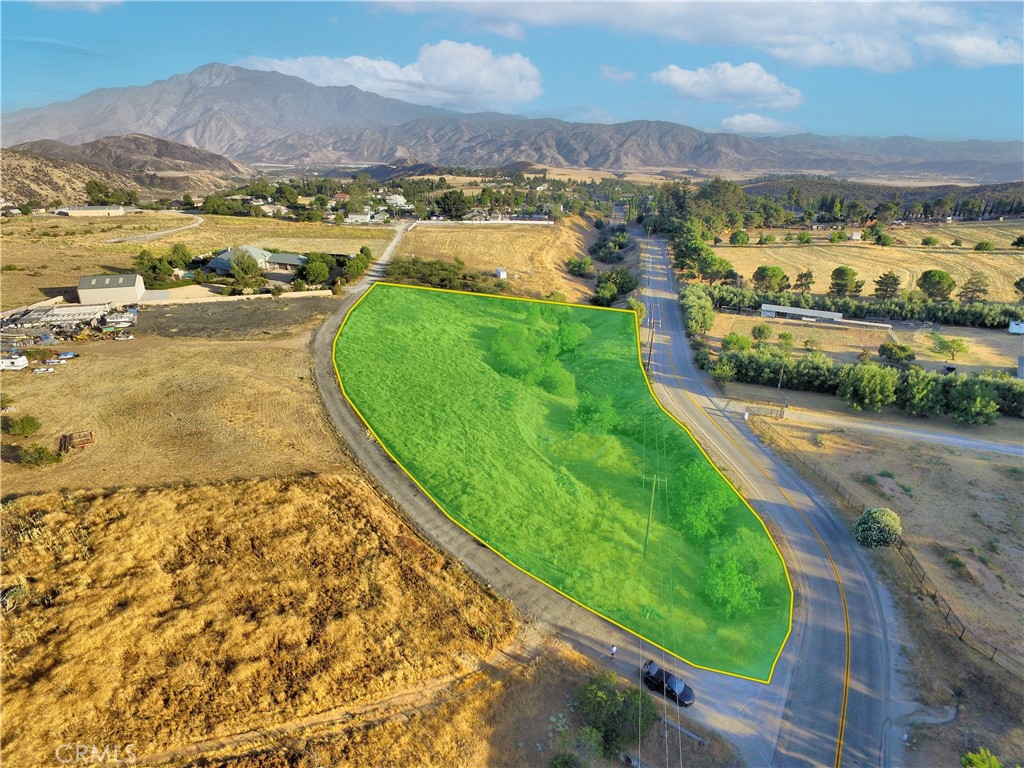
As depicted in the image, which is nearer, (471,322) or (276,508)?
(276,508)

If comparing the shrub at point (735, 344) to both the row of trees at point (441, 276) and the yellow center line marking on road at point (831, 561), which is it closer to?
the yellow center line marking on road at point (831, 561)

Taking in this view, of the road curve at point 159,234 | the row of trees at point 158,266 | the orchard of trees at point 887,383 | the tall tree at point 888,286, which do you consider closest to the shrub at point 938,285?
the tall tree at point 888,286

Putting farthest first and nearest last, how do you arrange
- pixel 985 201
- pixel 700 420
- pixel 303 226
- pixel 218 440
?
pixel 985 201 < pixel 303 226 < pixel 700 420 < pixel 218 440

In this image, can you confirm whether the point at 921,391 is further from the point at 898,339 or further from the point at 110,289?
the point at 110,289

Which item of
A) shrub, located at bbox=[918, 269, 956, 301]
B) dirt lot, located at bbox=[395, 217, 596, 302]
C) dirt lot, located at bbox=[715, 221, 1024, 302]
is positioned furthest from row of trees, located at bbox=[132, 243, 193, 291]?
shrub, located at bbox=[918, 269, 956, 301]

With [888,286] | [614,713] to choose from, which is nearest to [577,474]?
[614,713]

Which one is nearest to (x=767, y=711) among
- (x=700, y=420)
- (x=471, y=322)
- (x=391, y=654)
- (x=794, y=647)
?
(x=794, y=647)

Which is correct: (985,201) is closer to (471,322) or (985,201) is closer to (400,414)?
(471,322)

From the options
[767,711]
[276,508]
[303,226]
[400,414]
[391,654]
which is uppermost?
[303,226]
